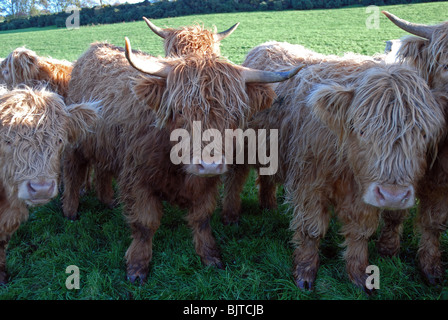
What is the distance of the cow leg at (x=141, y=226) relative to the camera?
3.08 m

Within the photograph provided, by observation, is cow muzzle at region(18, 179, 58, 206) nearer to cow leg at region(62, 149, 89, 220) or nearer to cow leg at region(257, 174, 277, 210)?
cow leg at region(62, 149, 89, 220)

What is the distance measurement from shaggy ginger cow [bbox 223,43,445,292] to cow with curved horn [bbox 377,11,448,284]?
381 millimetres

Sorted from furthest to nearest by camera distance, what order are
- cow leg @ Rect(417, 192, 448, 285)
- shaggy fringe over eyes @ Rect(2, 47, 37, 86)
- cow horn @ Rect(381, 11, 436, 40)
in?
shaggy fringe over eyes @ Rect(2, 47, 37, 86), cow horn @ Rect(381, 11, 436, 40), cow leg @ Rect(417, 192, 448, 285)

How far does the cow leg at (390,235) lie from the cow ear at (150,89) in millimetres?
2012

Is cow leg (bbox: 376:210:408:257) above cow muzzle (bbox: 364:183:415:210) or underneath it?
underneath

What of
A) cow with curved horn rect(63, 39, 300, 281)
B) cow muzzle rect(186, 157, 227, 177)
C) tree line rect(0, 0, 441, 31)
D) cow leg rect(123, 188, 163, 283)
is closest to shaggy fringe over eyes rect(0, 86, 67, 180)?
cow with curved horn rect(63, 39, 300, 281)

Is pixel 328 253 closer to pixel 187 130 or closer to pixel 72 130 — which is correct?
pixel 187 130

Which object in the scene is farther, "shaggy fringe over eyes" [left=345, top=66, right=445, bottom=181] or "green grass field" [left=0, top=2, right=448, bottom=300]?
"green grass field" [left=0, top=2, right=448, bottom=300]

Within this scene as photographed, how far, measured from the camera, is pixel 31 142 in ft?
8.40

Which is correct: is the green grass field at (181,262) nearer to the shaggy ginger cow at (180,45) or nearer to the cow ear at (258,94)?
the shaggy ginger cow at (180,45)

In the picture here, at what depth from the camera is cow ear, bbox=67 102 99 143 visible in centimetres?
287

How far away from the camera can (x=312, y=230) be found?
9.64ft

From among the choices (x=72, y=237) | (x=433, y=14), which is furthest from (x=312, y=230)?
(x=433, y=14)

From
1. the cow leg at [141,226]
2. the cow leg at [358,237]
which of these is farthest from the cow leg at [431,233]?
the cow leg at [141,226]
